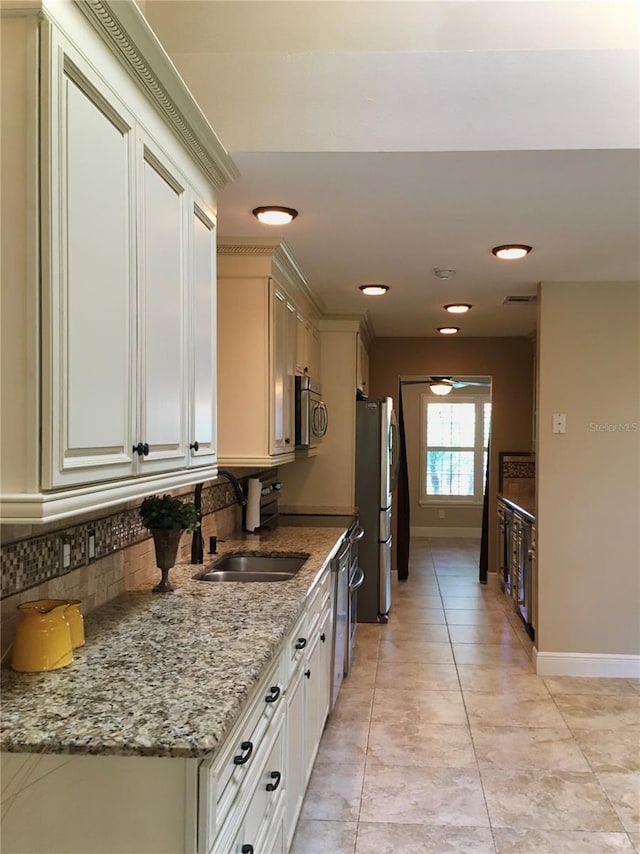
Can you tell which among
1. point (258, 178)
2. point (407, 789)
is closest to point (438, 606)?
point (407, 789)

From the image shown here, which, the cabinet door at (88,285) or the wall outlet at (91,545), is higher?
the cabinet door at (88,285)

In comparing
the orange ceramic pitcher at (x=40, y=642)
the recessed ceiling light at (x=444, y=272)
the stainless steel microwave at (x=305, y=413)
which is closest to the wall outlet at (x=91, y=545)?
the orange ceramic pitcher at (x=40, y=642)

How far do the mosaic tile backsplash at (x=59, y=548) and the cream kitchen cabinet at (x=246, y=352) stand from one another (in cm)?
81

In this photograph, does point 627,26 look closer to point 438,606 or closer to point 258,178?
point 258,178

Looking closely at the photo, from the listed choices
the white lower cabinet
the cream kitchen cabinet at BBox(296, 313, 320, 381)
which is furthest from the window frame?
the white lower cabinet

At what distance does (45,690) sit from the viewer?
139cm

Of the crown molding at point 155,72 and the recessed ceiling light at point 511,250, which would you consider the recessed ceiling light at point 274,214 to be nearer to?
the crown molding at point 155,72

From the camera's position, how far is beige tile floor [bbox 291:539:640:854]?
245 centimetres

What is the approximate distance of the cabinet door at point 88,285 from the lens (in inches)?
47.9

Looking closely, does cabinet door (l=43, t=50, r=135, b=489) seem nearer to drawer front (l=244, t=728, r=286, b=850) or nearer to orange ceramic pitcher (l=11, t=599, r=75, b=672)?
orange ceramic pitcher (l=11, t=599, r=75, b=672)

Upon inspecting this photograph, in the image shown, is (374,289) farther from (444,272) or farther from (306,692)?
(306,692)

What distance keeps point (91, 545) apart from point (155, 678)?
649 millimetres

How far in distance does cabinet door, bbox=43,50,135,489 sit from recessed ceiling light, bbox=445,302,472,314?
3494 mm

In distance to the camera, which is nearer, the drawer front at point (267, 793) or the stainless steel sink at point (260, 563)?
the drawer front at point (267, 793)
